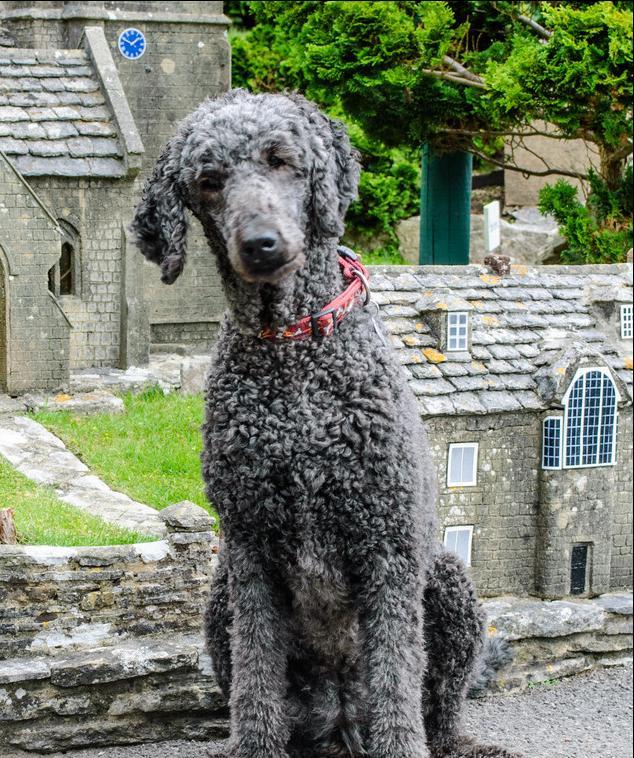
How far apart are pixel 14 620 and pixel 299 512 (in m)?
2.35

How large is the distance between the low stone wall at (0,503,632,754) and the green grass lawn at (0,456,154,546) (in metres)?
0.58

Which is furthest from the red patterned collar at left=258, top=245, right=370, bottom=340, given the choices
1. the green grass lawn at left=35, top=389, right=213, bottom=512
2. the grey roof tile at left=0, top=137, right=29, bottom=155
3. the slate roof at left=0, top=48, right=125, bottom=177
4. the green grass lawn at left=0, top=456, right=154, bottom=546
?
the grey roof tile at left=0, top=137, right=29, bottom=155

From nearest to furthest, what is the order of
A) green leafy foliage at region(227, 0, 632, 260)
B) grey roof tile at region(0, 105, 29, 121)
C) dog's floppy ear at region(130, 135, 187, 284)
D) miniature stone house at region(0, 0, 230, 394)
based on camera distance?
dog's floppy ear at region(130, 135, 187, 284) → green leafy foliage at region(227, 0, 632, 260) → miniature stone house at region(0, 0, 230, 394) → grey roof tile at region(0, 105, 29, 121)

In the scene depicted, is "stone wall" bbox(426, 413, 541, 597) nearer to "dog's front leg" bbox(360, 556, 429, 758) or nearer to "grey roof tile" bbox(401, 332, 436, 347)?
"grey roof tile" bbox(401, 332, 436, 347)

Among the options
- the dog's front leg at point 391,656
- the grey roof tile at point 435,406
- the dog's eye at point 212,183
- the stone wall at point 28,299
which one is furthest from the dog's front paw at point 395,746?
the stone wall at point 28,299

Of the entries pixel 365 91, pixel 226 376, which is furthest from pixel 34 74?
pixel 226 376

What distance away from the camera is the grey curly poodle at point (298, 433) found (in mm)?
4188

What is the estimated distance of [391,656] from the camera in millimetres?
4469

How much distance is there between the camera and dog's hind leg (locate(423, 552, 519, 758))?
16.4 ft

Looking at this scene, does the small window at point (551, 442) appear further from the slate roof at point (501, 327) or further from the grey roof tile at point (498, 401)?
the grey roof tile at point (498, 401)

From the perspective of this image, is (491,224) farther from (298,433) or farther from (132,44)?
(298,433)

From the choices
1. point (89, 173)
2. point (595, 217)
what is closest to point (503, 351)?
point (595, 217)

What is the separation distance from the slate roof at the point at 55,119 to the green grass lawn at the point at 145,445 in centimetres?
268

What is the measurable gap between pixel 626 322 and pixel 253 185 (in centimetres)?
437
